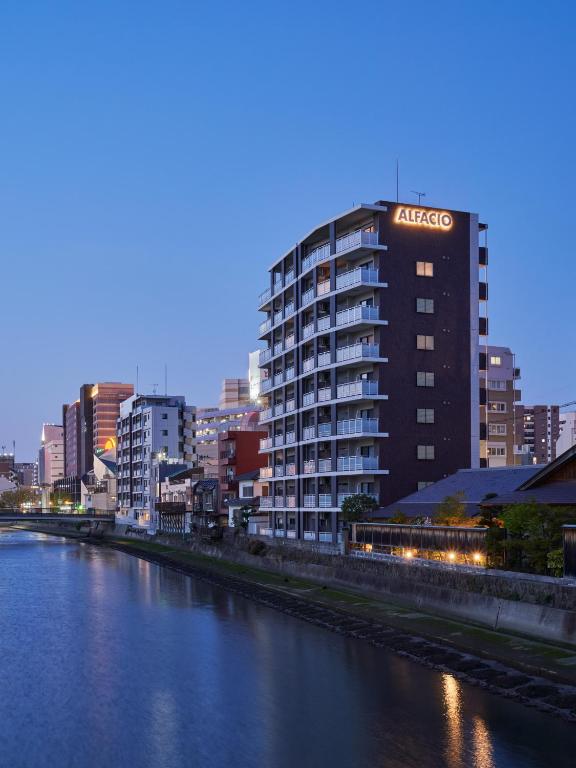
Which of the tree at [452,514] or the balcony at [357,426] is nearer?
the tree at [452,514]

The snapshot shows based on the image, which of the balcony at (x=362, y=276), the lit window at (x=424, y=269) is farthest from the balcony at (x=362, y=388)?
the lit window at (x=424, y=269)

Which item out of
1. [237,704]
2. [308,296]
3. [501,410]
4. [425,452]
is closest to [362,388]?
[425,452]

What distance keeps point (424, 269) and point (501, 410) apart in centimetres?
7692

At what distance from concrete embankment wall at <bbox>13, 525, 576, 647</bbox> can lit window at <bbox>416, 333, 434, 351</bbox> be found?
821 inches

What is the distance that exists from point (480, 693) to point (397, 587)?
18.7m

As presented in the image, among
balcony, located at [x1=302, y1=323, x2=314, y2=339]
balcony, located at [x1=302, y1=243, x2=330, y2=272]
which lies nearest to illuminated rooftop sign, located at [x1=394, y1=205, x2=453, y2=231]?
balcony, located at [x1=302, y1=243, x2=330, y2=272]

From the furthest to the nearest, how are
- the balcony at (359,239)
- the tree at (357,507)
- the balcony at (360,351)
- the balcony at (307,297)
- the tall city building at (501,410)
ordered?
1. the tall city building at (501,410)
2. the balcony at (307,297)
3. the balcony at (359,239)
4. the balcony at (360,351)
5. the tree at (357,507)

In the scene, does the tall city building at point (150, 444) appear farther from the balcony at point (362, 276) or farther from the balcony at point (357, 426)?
the balcony at point (362, 276)

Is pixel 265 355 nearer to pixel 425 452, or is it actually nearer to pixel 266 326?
pixel 266 326

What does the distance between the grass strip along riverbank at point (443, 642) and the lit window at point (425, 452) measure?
53.4 ft

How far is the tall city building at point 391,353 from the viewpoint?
75812 millimetres

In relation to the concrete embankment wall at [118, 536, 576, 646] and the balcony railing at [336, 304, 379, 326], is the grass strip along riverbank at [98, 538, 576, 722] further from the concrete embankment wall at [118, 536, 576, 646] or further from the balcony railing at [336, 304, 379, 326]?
the balcony railing at [336, 304, 379, 326]

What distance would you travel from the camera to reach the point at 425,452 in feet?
251

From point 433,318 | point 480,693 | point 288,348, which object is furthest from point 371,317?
point 480,693
